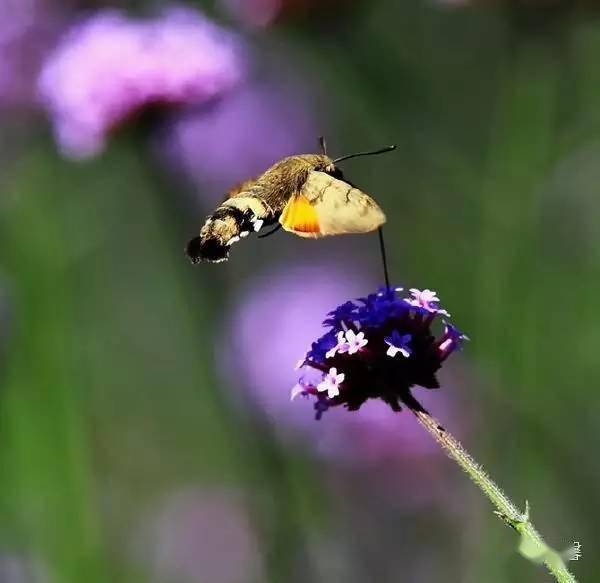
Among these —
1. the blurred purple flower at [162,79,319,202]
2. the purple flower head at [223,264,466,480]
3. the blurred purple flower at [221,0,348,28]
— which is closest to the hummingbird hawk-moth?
the purple flower head at [223,264,466,480]

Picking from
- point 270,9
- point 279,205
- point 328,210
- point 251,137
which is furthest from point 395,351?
point 251,137

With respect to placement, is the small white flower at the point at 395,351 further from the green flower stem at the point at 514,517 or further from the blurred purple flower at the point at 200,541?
the blurred purple flower at the point at 200,541

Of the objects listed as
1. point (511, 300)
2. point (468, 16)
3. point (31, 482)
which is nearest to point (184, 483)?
point (31, 482)

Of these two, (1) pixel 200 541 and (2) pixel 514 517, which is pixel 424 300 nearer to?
(2) pixel 514 517

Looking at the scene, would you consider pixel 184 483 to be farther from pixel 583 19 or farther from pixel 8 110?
pixel 583 19

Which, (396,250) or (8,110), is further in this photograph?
(396,250)

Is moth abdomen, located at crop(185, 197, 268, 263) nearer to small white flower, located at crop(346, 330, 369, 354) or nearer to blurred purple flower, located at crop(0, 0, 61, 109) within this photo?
small white flower, located at crop(346, 330, 369, 354)

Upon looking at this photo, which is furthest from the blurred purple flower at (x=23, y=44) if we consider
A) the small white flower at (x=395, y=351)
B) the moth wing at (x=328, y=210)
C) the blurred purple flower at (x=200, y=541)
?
the small white flower at (x=395, y=351)
